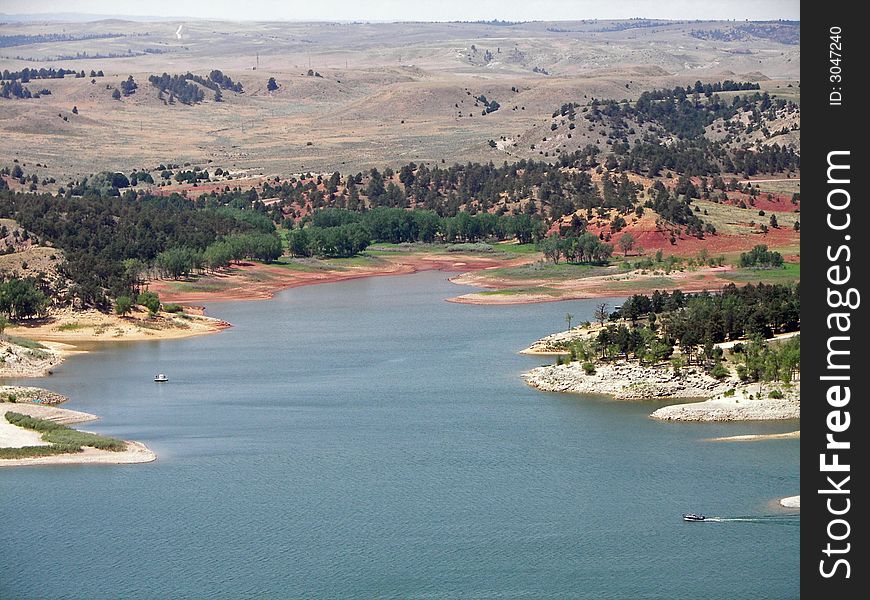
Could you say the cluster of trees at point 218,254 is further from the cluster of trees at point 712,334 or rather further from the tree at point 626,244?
the cluster of trees at point 712,334

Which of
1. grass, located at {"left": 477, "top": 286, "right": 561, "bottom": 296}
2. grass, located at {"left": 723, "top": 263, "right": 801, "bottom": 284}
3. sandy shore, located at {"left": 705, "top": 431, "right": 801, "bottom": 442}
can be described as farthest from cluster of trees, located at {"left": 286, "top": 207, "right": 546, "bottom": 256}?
sandy shore, located at {"left": 705, "top": 431, "right": 801, "bottom": 442}

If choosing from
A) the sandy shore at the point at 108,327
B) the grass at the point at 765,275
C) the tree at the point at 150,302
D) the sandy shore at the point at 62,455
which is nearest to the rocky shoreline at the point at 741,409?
the sandy shore at the point at 62,455

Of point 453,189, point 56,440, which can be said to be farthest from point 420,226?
point 56,440

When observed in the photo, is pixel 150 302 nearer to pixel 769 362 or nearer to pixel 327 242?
pixel 327 242
